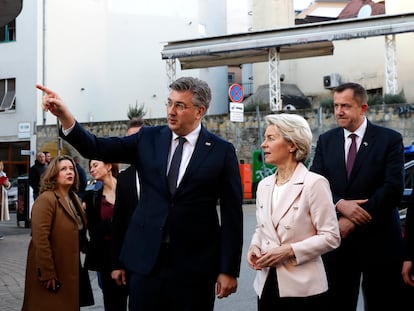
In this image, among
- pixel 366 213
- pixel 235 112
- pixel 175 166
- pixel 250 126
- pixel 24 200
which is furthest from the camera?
pixel 250 126

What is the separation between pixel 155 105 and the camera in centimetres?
A: 3469

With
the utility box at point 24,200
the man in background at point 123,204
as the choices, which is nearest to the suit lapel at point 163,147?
the man in background at point 123,204

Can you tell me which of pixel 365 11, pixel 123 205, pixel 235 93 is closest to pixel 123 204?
pixel 123 205

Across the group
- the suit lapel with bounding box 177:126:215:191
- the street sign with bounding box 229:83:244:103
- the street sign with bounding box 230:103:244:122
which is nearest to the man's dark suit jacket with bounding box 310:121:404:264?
the suit lapel with bounding box 177:126:215:191

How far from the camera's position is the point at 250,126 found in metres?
24.8

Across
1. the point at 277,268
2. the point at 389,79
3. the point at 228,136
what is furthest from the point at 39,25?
the point at 277,268

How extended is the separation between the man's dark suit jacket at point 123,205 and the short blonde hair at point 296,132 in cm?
126

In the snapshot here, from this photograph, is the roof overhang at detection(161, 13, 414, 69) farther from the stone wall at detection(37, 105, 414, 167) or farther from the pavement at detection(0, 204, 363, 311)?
the pavement at detection(0, 204, 363, 311)

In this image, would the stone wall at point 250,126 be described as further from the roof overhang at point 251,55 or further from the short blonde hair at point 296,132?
the short blonde hair at point 296,132

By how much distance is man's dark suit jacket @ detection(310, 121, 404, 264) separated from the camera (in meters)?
4.48

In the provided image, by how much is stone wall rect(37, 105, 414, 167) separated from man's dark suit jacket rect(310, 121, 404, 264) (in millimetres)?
18127

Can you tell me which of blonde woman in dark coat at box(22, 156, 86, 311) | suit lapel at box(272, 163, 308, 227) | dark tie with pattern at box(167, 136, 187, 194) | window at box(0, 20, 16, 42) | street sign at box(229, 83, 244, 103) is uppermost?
window at box(0, 20, 16, 42)

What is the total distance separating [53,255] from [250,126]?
19.7 meters

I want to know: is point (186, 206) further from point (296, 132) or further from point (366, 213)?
point (366, 213)
